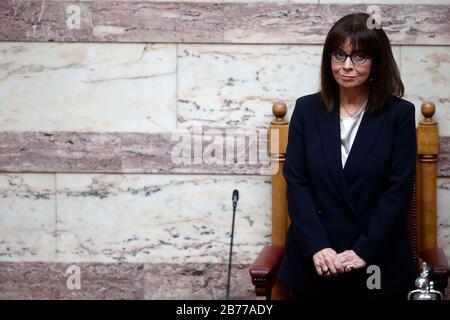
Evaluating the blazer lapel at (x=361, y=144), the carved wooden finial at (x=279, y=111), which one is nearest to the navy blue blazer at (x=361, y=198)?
the blazer lapel at (x=361, y=144)

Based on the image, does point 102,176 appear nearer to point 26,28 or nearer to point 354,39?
point 26,28

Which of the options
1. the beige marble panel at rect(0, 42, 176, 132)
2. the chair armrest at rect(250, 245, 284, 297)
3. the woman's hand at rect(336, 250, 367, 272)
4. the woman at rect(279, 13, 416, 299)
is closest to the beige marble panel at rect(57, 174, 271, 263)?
the beige marble panel at rect(0, 42, 176, 132)

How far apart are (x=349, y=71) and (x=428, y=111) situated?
2.89ft

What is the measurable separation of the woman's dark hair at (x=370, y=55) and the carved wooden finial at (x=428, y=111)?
587 mm

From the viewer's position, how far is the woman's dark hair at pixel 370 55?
4250mm

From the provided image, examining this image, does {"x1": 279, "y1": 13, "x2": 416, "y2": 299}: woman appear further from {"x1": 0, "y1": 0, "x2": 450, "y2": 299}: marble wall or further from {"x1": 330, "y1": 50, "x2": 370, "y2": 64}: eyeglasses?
{"x1": 0, "y1": 0, "x2": 450, "y2": 299}: marble wall

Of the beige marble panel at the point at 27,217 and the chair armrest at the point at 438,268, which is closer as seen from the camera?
the chair armrest at the point at 438,268

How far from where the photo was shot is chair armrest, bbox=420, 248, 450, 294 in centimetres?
438

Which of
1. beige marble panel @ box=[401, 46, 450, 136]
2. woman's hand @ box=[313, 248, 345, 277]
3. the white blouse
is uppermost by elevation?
beige marble panel @ box=[401, 46, 450, 136]

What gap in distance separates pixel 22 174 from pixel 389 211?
2200mm

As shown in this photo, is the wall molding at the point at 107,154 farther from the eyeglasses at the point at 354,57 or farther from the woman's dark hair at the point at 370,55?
the eyeglasses at the point at 354,57

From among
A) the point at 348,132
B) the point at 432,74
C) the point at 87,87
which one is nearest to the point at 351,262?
the point at 348,132

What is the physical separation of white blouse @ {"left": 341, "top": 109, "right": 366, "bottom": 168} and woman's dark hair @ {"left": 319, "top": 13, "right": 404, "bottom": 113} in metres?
0.08

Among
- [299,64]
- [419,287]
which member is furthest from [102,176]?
[419,287]
